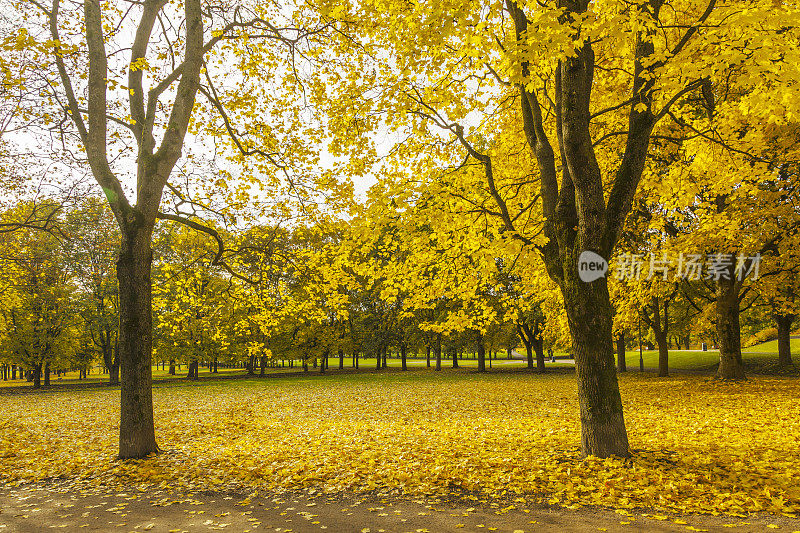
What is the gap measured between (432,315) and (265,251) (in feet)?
88.7

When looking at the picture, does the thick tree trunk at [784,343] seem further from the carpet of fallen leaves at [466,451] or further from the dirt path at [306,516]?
the dirt path at [306,516]

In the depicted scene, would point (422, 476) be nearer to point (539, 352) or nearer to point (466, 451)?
point (466, 451)

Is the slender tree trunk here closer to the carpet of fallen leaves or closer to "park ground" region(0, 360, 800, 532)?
the carpet of fallen leaves

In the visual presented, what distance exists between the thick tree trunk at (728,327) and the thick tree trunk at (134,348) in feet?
67.8

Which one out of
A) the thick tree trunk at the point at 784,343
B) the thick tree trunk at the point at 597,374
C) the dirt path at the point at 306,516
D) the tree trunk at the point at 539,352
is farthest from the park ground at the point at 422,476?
the tree trunk at the point at 539,352

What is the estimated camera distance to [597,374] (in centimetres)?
667

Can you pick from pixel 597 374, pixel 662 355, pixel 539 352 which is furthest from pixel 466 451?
pixel 539 352

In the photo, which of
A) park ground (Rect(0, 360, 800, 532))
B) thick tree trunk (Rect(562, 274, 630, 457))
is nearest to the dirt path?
park ground (Rect(0, 360, 800, 532))

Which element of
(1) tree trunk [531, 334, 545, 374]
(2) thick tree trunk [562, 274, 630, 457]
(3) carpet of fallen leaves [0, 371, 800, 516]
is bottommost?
(1) tree trunk [531, 334, 545, 374]

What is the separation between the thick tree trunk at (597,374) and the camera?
6676 mm

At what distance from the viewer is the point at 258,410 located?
17.0 m

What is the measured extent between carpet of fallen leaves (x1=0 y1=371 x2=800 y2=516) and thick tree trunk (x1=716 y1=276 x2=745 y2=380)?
79.4 inches

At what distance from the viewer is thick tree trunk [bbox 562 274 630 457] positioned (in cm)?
668

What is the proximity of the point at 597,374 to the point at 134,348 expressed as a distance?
26.4ft
